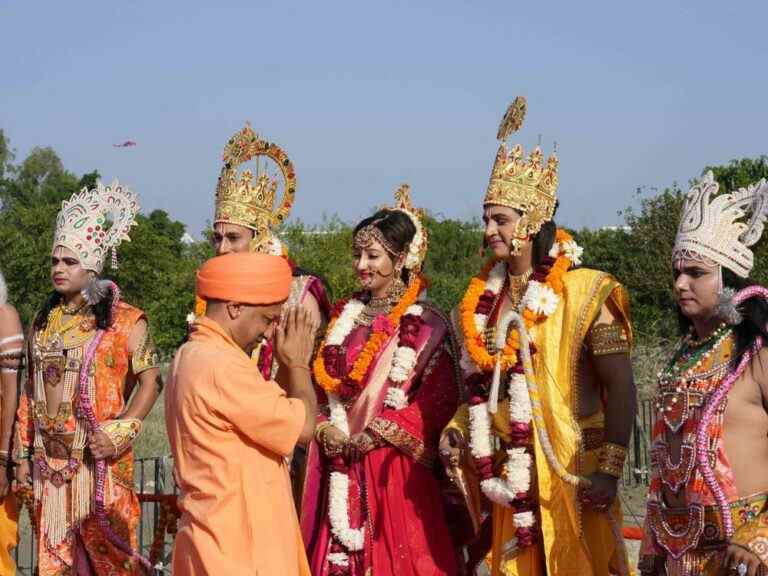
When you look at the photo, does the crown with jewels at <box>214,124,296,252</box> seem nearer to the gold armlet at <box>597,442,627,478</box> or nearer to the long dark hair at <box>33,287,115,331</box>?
the long dark hair at <box>33,287,115,331</box>

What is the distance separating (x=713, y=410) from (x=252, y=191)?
12.0 feet

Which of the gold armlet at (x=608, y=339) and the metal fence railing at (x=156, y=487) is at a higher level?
the gold armlet at (x=608, y=339)

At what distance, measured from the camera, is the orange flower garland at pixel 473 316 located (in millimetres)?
6000

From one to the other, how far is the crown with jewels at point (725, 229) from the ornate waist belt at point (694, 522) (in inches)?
38.7

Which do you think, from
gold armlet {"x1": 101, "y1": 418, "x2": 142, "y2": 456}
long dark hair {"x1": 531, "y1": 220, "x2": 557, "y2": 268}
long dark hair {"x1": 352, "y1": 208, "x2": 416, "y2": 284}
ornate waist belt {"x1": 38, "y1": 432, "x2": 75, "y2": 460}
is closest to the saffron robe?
long dark hair {"x1": 531, "y1": 220, "x2": 557, "y2": 268}

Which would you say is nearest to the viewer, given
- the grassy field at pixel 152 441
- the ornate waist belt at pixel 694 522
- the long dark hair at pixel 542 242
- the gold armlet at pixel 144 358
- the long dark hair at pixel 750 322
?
the ornate waist belt at pixel 694 522

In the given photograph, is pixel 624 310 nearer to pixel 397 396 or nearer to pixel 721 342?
pixel 721 342

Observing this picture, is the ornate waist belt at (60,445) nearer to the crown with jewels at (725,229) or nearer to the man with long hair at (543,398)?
the man with long hair at (543,398)

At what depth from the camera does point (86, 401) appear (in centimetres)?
721

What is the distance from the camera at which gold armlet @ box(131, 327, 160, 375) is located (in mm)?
7379

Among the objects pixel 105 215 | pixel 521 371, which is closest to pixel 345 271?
pixel 105 215

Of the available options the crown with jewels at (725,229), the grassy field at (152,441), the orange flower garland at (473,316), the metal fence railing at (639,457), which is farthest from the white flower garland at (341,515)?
the grassy field at (152,441)

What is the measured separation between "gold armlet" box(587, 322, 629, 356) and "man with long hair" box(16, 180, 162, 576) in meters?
2.86

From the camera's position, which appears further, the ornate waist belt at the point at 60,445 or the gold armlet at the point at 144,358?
the gold armlet at the point at 144,358
